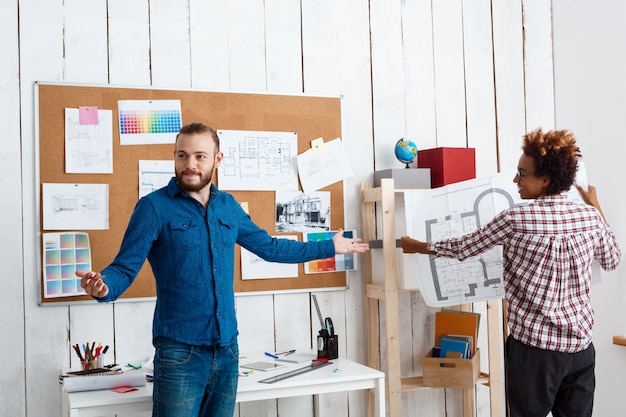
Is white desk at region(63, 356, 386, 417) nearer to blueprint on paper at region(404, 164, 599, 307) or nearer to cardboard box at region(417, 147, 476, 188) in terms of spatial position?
blueprint on paper at region(404, 164, 599, 307)

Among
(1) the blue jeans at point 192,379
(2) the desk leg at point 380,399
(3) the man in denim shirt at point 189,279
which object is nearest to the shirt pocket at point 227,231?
(3) the man in denim shirt at point 189,279

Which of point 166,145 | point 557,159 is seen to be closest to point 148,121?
point 166,145

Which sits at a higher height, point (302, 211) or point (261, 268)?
point (302, 211)

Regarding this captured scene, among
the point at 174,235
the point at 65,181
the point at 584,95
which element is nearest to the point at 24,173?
the point at 65,181

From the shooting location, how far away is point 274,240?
2.45 m

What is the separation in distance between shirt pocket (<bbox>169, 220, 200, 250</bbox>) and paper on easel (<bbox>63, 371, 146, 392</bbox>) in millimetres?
581

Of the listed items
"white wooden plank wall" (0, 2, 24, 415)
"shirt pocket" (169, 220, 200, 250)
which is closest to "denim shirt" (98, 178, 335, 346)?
"shirt pocket" (169, 220, 200, 250)

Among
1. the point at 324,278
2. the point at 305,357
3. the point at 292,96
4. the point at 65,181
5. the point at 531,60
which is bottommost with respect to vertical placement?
the point at 305,357

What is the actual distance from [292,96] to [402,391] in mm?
1421

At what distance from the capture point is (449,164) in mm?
3127

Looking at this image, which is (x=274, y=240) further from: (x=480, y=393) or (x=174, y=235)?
(x=480, y=393)

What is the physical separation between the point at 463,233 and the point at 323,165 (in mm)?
700

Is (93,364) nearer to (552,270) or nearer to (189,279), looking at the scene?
(189,279)

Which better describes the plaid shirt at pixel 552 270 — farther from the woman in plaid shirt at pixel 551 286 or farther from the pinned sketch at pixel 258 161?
the pinned sketch at pixel 258 161
